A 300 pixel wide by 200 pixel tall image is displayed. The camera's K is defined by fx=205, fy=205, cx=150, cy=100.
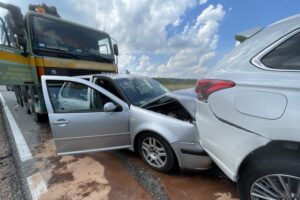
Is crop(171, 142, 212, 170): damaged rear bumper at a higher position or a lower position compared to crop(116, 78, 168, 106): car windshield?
lower

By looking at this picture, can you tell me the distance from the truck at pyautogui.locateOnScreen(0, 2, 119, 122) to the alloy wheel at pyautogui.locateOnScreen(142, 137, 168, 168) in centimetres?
356

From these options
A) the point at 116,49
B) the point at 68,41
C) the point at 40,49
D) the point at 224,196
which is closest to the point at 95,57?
the point at 68,41

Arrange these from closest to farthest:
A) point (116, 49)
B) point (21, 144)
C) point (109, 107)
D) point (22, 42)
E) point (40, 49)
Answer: point (109, 107), point (21, 144), point (22, 42), point (40, 49), point (116, 49)

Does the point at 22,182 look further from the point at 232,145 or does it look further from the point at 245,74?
the point at 245,74

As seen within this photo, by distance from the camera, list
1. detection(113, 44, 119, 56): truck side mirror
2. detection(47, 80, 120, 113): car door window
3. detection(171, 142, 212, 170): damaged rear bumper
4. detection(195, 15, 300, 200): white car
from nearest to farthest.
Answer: detection(195, 15, 300, 200): white car
detection(171, 142, 212, 170): damaged rear bumper
detection(47, 80, 120, 113): car door window
detection(113, 44, 119, 56): truck side mirror

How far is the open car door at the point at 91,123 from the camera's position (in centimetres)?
329

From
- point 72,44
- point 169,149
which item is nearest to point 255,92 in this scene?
point 169,149

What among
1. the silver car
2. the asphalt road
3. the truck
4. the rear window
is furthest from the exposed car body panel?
the truck

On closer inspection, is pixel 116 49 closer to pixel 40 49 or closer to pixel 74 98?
pixel 40 49

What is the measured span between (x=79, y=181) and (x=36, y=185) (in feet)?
1.92

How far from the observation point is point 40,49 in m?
5.24

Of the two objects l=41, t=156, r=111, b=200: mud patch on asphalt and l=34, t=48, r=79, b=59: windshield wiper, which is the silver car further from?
l=34, t=48, r=79, b=59: windshield wiper

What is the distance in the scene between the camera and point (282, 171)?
1.61m

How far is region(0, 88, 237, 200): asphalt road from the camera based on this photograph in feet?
8.61
